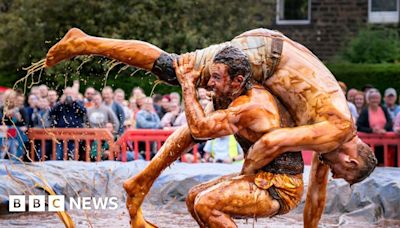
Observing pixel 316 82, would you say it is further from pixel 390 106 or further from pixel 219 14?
pixel 219 14

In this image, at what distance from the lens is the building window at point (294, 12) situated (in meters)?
24.6

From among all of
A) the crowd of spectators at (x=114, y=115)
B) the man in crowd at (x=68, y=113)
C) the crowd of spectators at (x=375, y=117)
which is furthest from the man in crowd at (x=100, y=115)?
the crowd of spectators at (x=375, y=117)

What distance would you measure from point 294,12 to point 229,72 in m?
18.7

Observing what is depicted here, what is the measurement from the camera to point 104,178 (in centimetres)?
1053

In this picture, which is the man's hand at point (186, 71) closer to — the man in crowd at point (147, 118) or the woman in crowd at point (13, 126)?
the woman in crowd at point (13, 126)

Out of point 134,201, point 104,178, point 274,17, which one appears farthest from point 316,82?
point 274,17

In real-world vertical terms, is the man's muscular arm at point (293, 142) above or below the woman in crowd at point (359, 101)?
above

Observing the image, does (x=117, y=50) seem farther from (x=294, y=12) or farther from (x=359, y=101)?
(x=294, y=12)

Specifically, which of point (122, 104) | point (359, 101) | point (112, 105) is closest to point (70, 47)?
point (112, 105)

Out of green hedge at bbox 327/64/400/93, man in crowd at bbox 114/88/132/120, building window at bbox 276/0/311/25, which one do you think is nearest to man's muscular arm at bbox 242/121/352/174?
man in crowd at bbox 114/88/132/120

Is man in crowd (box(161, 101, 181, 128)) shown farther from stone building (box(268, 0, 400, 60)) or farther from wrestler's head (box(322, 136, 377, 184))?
stone building (box(268, 0, 400, 60))

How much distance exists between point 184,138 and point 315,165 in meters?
0.94

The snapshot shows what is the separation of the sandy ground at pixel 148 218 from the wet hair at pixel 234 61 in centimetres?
282

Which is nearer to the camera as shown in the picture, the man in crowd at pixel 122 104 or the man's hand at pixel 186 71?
the man's hand at pixel 186 71
